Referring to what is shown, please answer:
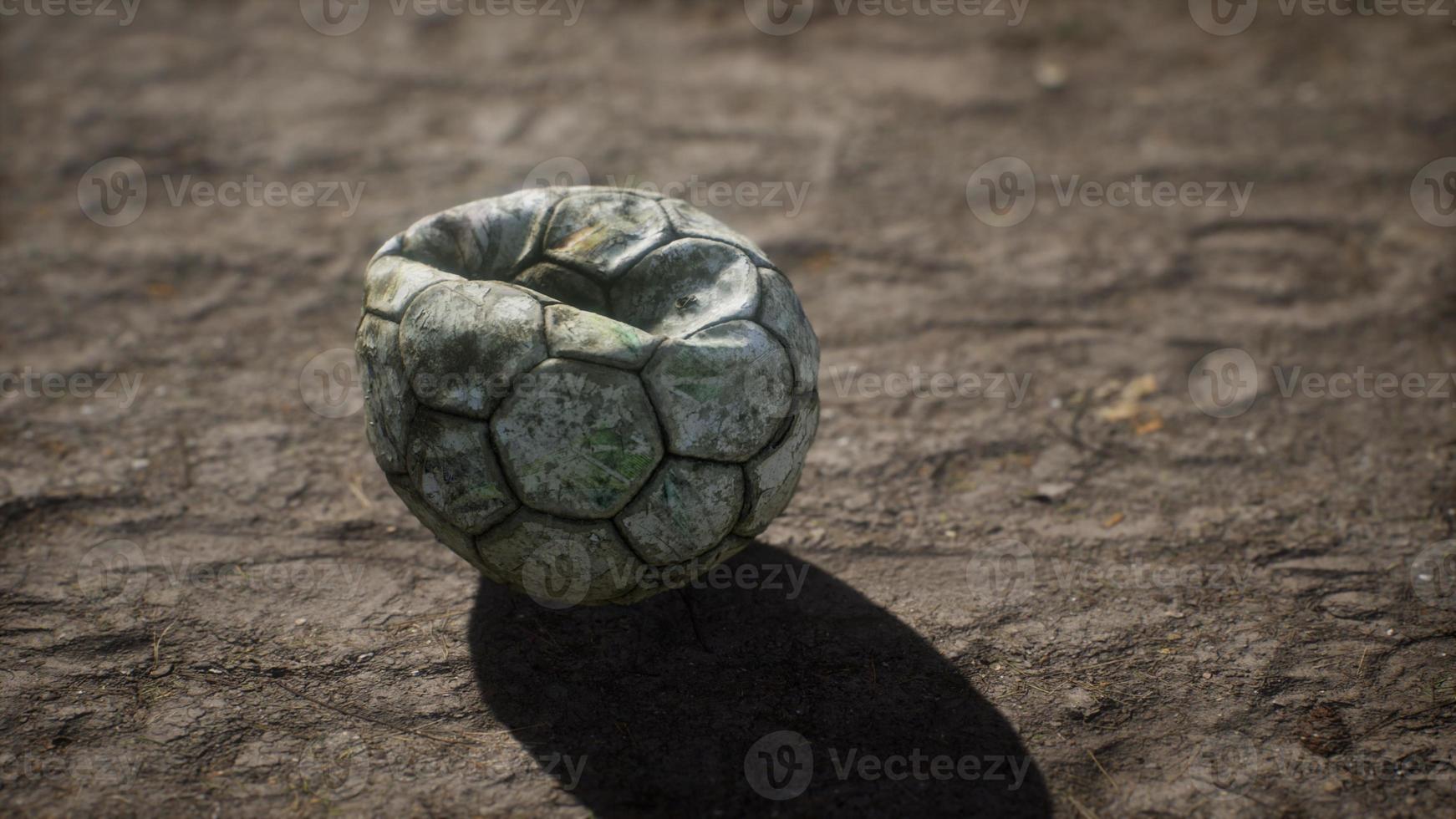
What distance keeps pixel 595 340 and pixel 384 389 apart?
63 cm

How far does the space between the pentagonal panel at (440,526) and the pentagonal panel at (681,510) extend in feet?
1.46

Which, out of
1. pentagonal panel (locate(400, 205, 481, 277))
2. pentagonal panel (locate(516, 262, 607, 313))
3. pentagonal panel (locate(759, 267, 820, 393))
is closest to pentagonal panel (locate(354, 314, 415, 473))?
pentagonal panel (locate(400, 205, 481, 277))

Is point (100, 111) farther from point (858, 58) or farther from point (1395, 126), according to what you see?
point (1395, 126)

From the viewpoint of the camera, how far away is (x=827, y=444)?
14.1ft

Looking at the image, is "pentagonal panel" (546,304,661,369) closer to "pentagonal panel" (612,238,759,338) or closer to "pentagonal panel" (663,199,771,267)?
"pentagonal panel" (612,238,759,338)

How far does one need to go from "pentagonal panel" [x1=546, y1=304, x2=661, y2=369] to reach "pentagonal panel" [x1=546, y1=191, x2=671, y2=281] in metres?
0.29

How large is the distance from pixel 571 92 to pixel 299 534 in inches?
150

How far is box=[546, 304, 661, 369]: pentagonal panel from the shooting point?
2.73 metres

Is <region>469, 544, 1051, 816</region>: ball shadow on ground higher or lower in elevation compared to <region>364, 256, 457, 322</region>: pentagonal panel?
lower

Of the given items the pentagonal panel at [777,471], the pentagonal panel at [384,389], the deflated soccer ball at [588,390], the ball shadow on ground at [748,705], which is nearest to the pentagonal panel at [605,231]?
the deflated soccer ball at [588,390]

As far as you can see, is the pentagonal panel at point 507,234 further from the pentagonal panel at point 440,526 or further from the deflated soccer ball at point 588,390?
the pentagonal panel at point 440,526

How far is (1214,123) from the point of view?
6.35 metres

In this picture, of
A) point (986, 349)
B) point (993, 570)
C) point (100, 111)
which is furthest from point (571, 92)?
point (993, 570)

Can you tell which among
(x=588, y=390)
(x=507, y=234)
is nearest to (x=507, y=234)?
(x=507, y=234)
